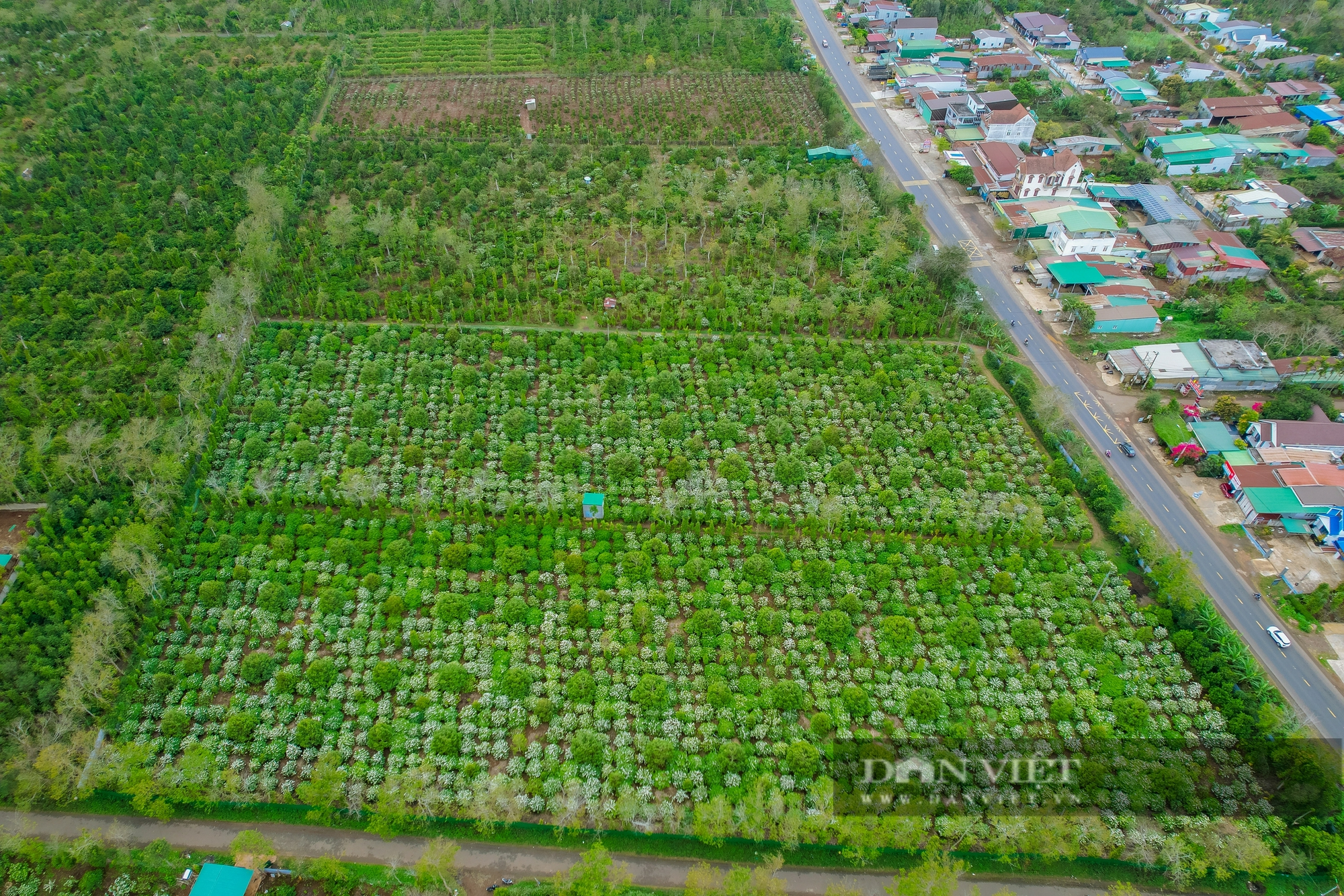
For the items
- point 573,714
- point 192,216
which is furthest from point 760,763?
Answer: point 192,216

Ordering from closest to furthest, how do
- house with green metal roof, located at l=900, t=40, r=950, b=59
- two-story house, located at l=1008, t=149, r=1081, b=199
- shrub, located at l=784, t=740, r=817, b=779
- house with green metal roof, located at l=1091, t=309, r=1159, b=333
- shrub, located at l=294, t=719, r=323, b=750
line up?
shrub, located at l=784, t=740, r=817, b=779 < shrub, located at l=294, t=719, r=323, b=750 < house with green metal roof, located at l=1091, t=309, r=1159, b=333 < two-story house, located at l=1008, t=149, r=1081, b=199 < house with green metal roof, located at l=900, t=40, r=950, b=59

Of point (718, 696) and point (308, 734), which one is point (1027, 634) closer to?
point (718, 696)

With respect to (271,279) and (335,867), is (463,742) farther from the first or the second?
(271,279)

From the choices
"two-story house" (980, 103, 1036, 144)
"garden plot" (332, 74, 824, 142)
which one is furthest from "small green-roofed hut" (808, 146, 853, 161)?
"two-story house" (980, 103, 1036, 144)

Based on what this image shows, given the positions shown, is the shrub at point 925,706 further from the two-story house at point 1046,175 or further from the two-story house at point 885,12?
the two-story house at point 885,12

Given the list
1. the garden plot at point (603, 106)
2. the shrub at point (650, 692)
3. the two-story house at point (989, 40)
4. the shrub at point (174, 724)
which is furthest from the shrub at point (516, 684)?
the two-story house at point (989, 40)

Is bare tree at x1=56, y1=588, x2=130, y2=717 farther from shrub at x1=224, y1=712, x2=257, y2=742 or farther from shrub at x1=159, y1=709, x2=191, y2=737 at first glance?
shrub at x1=224, y1=712, x2=257, y2=742
